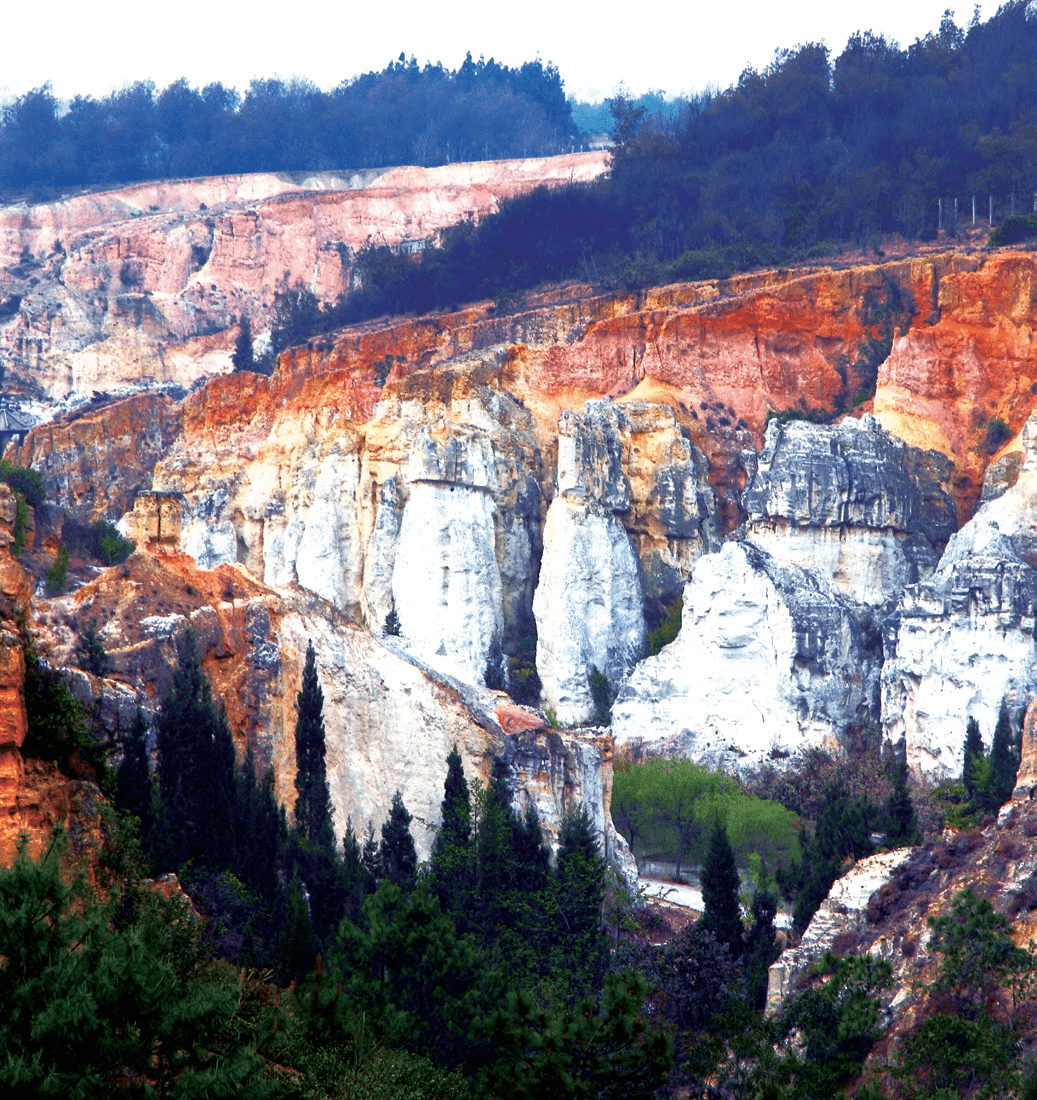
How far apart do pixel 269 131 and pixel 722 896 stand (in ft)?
355

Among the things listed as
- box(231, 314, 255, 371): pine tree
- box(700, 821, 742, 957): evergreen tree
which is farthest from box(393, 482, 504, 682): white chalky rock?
box(231, 314, 255, 371): pine tree

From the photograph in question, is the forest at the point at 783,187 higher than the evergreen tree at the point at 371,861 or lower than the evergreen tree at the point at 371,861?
higher

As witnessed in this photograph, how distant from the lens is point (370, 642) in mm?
39219

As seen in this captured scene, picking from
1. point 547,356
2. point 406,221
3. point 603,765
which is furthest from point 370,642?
point 406,221

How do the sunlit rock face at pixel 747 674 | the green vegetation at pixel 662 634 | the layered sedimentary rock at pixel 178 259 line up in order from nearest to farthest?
the sunlit rock face at pixel 747 674 < the green vegetation at pixel 662 634 < the layered sedimentary rock at pixel 178 259

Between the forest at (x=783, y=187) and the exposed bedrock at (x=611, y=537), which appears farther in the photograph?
the forest at (x=783, y=187)

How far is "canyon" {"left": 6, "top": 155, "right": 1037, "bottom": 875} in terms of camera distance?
38.7 metres

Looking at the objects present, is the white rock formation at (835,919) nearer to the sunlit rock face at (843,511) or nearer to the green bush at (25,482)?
the green bush at (25,482)

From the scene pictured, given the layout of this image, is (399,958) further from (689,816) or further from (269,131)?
(269,131)

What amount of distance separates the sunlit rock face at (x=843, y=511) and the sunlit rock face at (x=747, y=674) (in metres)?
3.04

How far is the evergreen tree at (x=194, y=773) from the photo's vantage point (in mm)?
30500

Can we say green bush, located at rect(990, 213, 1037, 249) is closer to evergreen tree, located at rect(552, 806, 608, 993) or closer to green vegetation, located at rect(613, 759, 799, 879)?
green vegetation, located at rect(613, 759, 799, 879)

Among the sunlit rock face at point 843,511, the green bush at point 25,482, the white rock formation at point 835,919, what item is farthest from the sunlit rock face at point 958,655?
the green bush at point 25,482

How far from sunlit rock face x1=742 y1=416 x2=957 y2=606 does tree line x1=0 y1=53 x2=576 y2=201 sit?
7286cm
